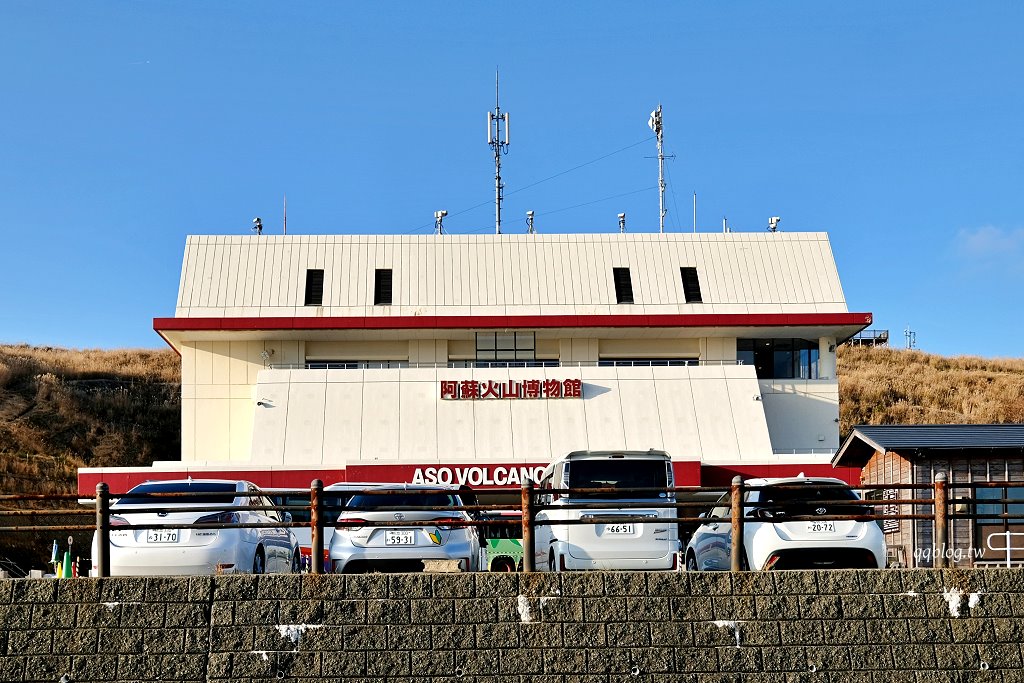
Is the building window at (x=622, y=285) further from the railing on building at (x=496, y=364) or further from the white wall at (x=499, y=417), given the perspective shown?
the white wall at (x=499, y=417)

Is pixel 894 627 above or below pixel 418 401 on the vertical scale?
below

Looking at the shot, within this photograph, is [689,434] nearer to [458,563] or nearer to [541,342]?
[541,342]

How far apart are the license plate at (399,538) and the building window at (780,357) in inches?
928

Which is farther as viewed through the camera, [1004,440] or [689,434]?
[689,434]

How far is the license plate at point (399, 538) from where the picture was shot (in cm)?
1509

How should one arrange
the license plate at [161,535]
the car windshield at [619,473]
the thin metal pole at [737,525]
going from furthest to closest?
A: 1. the car windshield at [619,473]
2. the license plate at [161,535]
3. the thin metal pole at [737,525]

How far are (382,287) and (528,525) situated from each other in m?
24.6

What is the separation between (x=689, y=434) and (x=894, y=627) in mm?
19815

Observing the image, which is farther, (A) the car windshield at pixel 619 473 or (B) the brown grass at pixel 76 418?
(B) the brown grass at pixel 76 418

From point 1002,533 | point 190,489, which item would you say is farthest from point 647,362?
point 190,489

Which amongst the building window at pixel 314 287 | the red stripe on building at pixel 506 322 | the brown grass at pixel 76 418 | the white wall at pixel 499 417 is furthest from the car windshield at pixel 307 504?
the brown grass at pixel 76 418

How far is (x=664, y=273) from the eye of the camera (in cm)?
3806

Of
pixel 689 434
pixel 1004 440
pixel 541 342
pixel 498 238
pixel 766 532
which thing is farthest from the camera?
pixel 498 238

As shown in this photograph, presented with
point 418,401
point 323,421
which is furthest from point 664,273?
point 323,421
